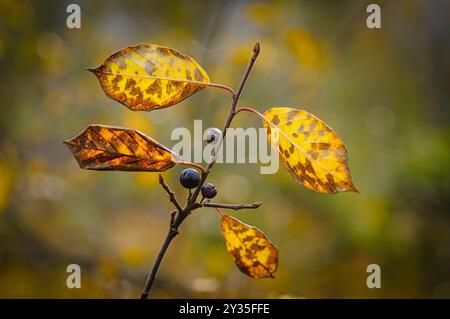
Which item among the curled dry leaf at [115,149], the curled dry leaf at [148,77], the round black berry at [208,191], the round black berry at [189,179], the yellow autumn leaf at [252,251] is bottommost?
the yellow autumn leaf at [252,251]

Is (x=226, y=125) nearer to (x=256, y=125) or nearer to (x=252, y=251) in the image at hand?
(x=252, y=251)

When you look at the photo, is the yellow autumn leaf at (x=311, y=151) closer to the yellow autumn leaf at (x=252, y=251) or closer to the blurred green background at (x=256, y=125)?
the yellow autumn leaf at (x=252, y=251)

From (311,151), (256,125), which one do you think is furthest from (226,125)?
(256,125)

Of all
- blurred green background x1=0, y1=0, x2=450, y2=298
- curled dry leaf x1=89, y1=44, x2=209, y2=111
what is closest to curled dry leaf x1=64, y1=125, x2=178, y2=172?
curled dry leaf x1=89, y1=44, x2=209, y2=111

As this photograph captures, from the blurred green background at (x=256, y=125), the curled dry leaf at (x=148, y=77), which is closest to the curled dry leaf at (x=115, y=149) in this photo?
the curled dry leaf at (x=148, y=77)

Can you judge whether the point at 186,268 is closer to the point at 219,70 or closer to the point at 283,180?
the point at 283,180

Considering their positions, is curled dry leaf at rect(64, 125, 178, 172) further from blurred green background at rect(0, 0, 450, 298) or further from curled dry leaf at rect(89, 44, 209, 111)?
blurred green background at rect(0, 0, 450, 298)

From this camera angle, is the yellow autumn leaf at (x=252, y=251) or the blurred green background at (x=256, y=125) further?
the blurred green background at (x=256, y=125)
